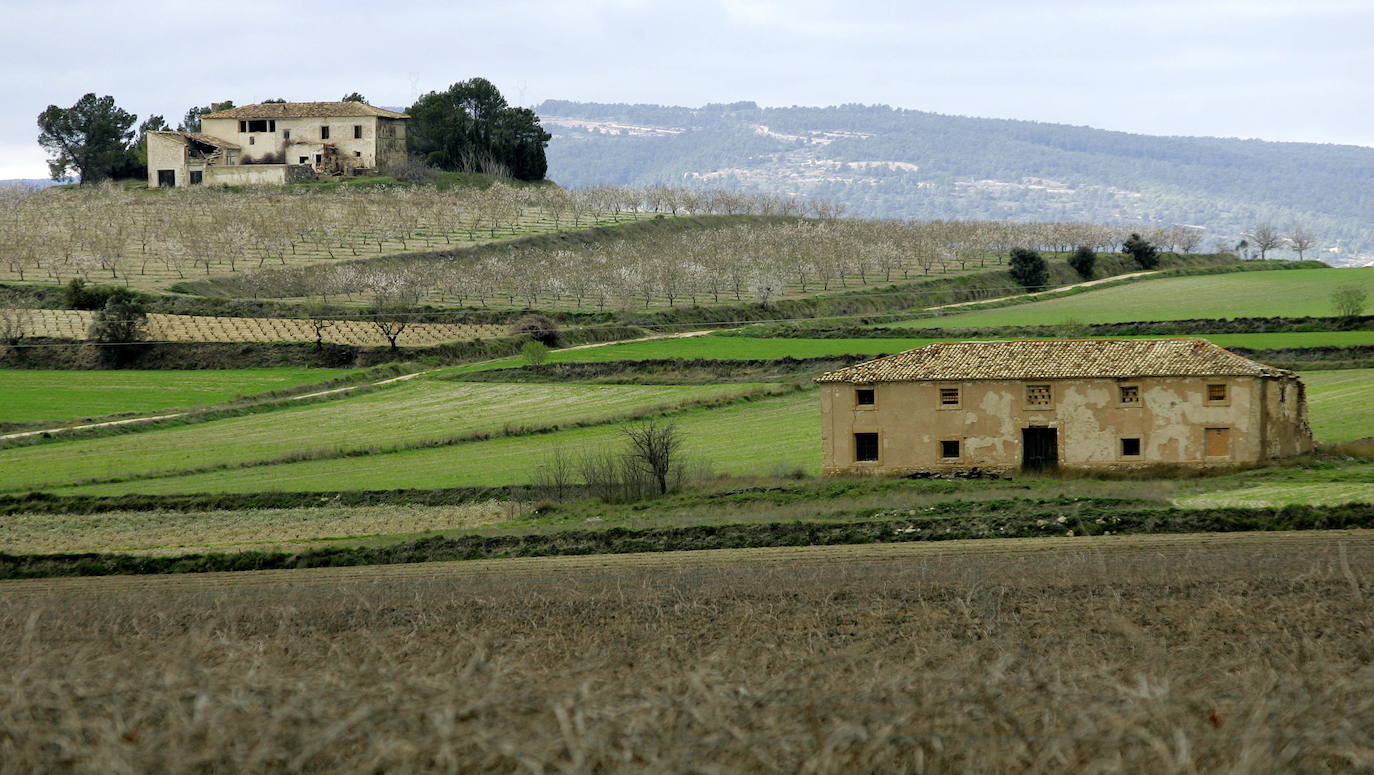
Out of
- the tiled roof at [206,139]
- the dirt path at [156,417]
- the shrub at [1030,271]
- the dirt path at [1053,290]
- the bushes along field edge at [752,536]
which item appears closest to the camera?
the bushes along field edge at [752,536]

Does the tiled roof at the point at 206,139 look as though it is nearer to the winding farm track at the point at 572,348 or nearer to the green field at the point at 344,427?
the winding farm track at the point at 572,348

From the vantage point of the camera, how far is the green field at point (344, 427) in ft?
208

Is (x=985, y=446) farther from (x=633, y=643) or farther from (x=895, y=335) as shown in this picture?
(x=895, y=335)

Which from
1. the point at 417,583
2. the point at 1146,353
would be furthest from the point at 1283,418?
the point at 417,583

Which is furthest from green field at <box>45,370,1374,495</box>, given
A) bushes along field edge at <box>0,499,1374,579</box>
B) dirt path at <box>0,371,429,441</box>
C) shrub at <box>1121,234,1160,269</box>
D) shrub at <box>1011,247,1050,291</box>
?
shrub at <box>1121,234,1160,269</box>

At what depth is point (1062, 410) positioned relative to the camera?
169 ft

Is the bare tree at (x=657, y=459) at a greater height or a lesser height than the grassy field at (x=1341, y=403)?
lesser

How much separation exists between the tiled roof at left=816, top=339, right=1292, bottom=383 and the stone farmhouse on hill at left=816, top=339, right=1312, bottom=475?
6cm

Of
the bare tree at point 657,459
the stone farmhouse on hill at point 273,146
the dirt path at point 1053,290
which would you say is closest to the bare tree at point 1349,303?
the dirt path at point 1053,290

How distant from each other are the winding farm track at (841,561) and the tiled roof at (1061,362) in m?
15.3

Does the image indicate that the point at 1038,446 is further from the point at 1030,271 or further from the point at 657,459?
the point at 1030,271

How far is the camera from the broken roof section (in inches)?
6526

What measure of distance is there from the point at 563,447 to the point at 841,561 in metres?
32.0

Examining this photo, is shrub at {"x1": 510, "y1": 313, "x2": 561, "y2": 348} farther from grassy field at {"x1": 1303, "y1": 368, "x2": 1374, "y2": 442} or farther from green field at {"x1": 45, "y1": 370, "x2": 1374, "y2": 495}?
grassy field at {"x1": 1303, "y1": 368, "x2": 1374, "y2": 442}
